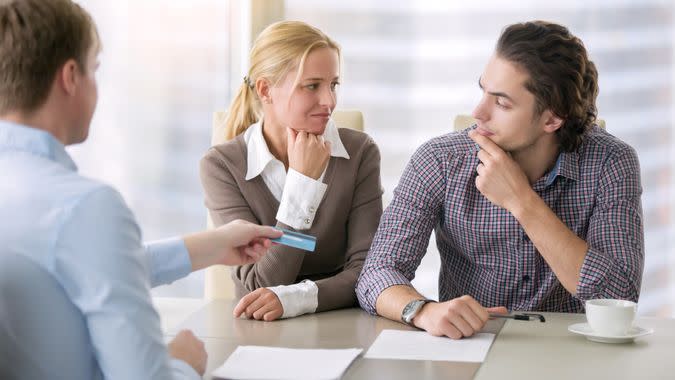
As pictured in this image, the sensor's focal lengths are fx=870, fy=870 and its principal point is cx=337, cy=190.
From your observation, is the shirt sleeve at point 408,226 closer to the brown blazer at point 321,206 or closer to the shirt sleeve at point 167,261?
the brown blazer at point 321,206

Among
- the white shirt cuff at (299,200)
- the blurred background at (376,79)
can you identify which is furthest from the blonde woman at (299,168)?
the blurred background at (376,79)

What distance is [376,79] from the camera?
138 inches

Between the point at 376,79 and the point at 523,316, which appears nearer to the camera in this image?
the point at 523,316

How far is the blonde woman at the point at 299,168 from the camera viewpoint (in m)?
2.15

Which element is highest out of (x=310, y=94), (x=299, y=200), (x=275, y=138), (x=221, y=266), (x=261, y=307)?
(x=310, y=94)

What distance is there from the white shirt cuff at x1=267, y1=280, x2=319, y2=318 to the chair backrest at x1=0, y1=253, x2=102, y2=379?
0.77 metres

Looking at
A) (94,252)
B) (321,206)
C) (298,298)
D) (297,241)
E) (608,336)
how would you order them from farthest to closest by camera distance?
1. (321,206)
2. (298,298)
3. (297,241)
4. (608,336)
5. (94,252)

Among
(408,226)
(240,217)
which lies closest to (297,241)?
(408,226)

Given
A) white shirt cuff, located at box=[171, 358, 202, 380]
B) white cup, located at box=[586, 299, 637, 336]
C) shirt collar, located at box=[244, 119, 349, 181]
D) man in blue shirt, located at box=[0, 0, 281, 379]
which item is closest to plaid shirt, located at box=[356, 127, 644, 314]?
shirt collar, located at box=[244, 119, 349, 181]

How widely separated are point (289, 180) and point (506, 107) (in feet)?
1.83

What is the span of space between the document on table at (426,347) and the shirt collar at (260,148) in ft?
2.41

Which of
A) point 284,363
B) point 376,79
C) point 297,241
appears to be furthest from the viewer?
point 376,79

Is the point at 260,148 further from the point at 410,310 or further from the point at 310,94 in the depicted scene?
the point at 410,310

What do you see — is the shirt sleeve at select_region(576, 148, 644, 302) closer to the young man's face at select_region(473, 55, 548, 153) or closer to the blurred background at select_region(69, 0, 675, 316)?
the young man's face at select_region(473, 55, 548, 153)
